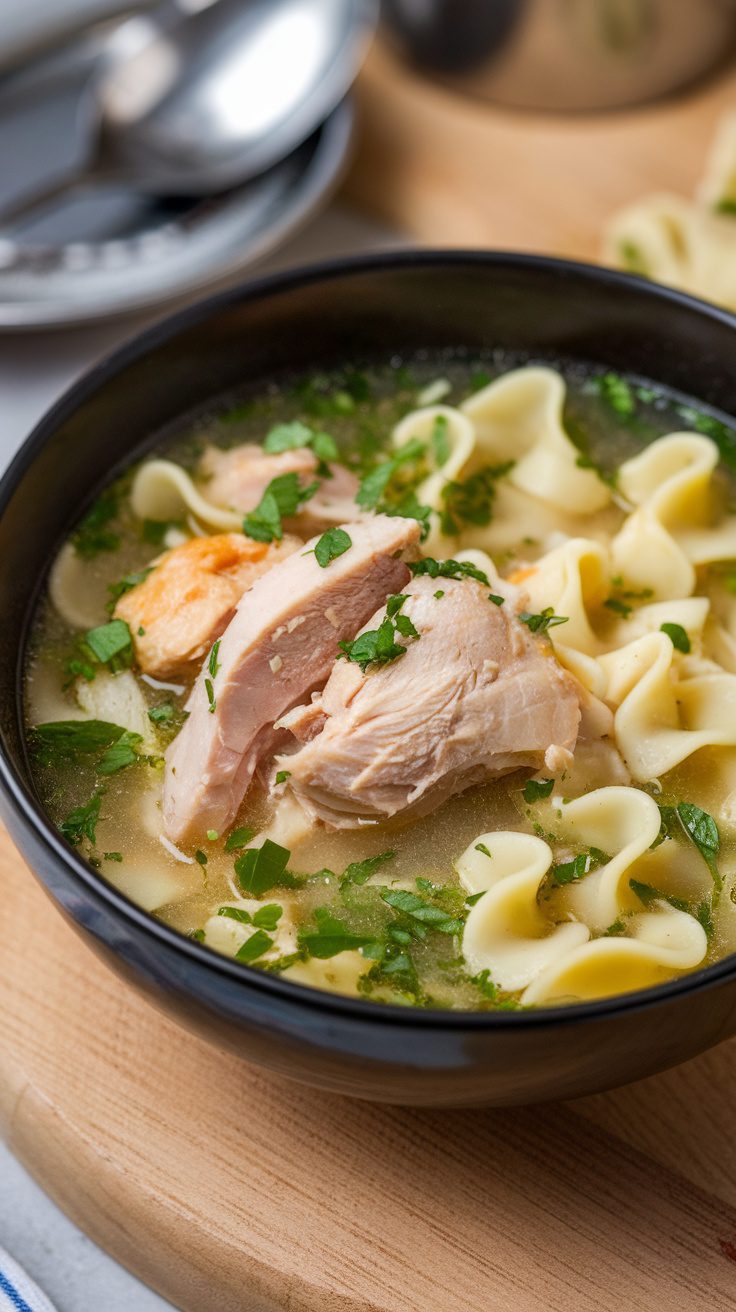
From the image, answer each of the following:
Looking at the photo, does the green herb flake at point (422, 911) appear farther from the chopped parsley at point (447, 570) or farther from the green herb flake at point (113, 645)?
the green herb flake at point (113, 645)

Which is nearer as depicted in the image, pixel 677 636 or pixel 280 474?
pixel 677 636

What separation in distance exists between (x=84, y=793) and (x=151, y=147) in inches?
124

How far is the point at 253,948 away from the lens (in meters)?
2.94

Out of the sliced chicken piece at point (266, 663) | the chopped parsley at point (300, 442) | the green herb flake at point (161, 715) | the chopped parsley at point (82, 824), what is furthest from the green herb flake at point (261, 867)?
the chopped parsley at point (300, 442)

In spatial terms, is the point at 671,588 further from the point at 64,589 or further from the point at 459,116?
the point at 459,116

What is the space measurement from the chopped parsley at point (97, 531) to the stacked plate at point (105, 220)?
131cm

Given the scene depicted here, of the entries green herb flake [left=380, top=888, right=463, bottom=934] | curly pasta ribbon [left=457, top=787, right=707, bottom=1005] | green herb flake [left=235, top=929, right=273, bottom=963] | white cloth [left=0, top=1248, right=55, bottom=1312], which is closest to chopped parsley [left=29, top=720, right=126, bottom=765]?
green herb flake [left=235, top=929, right=273, bottom=963]

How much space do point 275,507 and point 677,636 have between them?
107cm

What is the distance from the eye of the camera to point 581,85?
5.81 metres

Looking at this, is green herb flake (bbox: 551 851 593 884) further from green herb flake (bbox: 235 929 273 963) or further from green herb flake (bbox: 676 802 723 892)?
green herb flake (bbox: 235 929 273 963)

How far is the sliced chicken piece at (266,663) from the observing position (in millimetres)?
3178

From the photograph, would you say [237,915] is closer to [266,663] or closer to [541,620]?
[266,663]

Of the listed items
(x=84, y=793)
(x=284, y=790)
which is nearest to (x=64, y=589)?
(x=84, y=793)

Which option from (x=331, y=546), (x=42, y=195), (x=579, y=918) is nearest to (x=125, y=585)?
(x=331, y=546)
